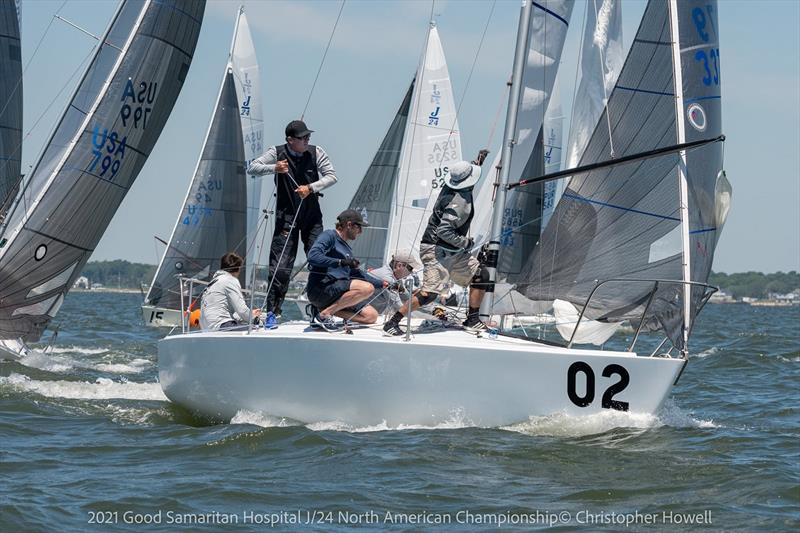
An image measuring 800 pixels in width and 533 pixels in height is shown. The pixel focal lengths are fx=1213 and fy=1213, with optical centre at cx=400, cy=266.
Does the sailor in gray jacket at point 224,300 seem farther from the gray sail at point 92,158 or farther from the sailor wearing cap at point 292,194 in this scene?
the gray sail at point 92,158

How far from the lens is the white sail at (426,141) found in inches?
1005

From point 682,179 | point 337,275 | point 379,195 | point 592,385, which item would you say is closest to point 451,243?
point 337,275

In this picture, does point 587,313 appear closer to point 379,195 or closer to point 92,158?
point 92,158

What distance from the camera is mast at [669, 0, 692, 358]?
8.96m

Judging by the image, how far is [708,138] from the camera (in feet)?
30.6

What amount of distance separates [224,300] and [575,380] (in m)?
3.23

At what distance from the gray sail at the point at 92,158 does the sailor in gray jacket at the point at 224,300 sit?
4.50 m

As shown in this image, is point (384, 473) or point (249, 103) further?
point (249, 103)

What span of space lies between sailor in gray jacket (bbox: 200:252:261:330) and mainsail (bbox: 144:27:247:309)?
53.3 feet

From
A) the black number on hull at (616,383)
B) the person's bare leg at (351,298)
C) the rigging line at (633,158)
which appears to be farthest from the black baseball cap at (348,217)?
the black number on hull at (616,383)

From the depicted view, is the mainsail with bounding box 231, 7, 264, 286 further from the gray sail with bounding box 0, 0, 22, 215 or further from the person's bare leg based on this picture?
the person's bare leg

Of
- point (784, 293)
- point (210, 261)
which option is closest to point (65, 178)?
point (210, 261)

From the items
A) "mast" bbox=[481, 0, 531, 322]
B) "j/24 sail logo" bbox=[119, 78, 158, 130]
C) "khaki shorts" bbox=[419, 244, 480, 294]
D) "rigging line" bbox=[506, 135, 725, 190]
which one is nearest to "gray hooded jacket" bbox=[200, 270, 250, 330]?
"khaki shorts" bbox=[419, 244, 480, 294]

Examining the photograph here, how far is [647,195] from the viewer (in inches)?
364
